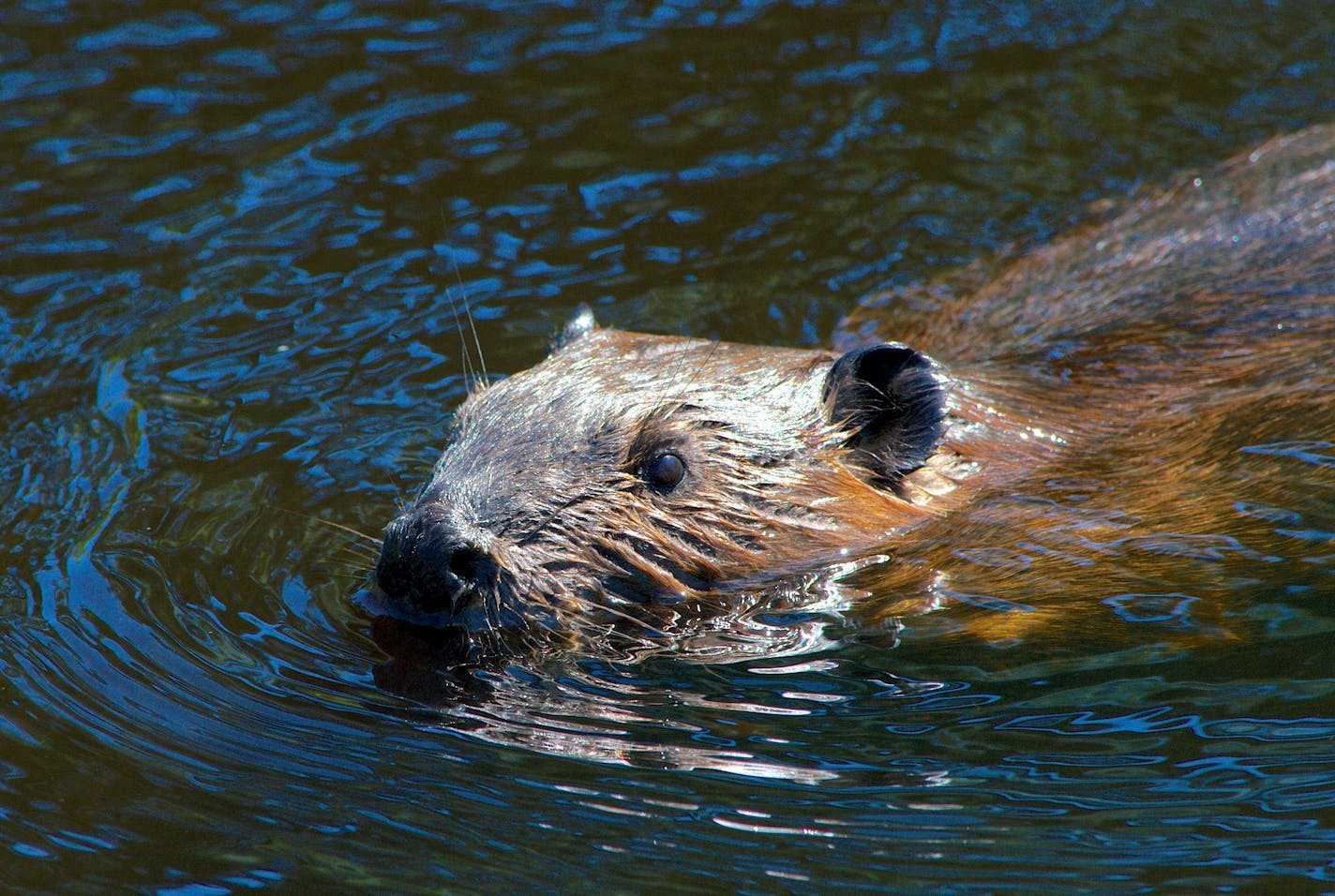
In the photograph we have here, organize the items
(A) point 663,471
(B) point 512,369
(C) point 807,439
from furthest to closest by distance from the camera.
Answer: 1. (B) point 512,369
2. (C) point 807,439
3. (A) point 663,471

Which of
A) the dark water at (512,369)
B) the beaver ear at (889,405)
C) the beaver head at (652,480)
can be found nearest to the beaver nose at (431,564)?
the beaver head at (652,480)

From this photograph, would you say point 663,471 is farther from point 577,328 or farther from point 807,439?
point 577,328

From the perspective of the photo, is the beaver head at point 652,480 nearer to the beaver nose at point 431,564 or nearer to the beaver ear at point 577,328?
the beaver nose at point 431,564

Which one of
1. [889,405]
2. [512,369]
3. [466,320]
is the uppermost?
[889,405]

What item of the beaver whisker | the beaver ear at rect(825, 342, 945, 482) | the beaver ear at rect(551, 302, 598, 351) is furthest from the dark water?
the beaver ear at rect(551, 302, 598, 351)

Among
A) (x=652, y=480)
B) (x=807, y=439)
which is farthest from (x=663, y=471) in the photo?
(x=807, y=439)

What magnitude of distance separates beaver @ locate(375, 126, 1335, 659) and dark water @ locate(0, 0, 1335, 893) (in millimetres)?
224

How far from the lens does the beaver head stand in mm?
3947

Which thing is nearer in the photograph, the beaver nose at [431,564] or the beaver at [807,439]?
the beaver nose at [431,564]

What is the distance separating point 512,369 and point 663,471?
1770mm

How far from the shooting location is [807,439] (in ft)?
14.7

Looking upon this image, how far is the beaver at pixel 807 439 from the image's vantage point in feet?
13.2

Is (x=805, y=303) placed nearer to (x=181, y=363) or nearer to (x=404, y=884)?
(x=181, y=363)

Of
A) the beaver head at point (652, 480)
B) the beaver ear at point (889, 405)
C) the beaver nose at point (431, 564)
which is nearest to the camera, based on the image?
the beaver nose at point (431, 564)
